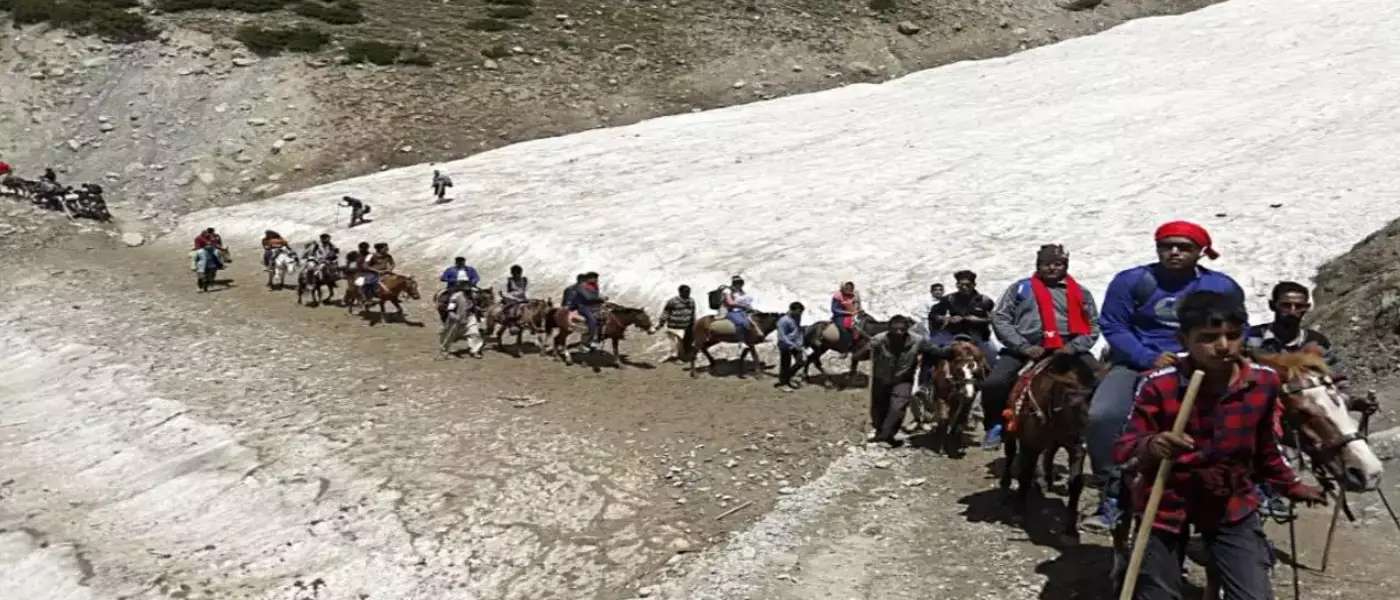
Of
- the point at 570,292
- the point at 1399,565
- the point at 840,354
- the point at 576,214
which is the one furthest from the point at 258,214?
the point at 1399,565

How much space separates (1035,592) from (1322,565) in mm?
2295

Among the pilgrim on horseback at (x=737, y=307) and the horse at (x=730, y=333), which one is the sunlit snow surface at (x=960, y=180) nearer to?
the pilgrim on horseback at (x=737, y=307)

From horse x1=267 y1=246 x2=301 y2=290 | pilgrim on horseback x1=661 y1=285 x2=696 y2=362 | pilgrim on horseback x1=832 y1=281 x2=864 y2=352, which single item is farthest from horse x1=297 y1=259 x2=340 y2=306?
pilgrim on horseback x1=832 y1=281 x2=864 y2=352

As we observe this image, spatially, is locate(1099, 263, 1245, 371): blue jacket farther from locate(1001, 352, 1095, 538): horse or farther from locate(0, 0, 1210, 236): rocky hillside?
locate(0, 0, 1210, 236): rocky hillside

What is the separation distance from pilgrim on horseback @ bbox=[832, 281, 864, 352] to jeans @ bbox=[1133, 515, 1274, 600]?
35.7ft

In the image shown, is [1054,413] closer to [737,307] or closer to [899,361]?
[899,361]

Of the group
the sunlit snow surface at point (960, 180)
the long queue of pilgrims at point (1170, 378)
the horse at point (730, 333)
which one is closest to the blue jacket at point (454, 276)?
the sunlit snow surface at point (960, 180)

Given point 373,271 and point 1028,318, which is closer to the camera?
point 1028,318

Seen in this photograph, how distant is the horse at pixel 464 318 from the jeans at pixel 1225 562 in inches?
568

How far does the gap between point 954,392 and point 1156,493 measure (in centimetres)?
698

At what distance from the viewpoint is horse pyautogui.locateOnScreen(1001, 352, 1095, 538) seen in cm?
890

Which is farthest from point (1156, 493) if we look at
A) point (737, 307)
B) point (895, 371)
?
point (737, 307)

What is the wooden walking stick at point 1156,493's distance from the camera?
496cm

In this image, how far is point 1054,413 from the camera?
358 inches
